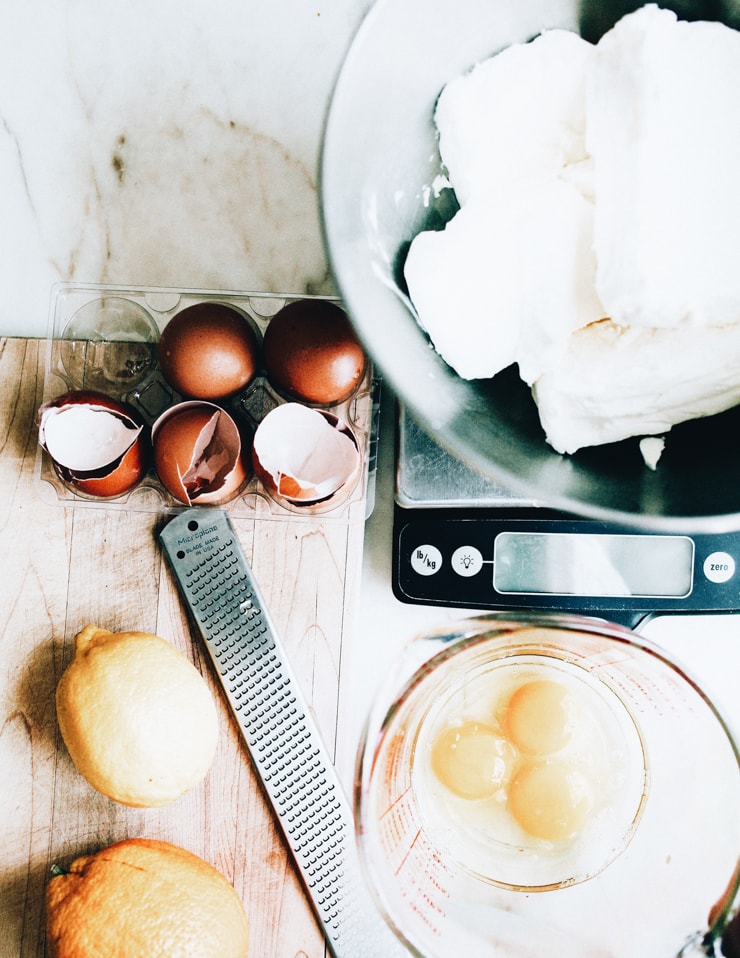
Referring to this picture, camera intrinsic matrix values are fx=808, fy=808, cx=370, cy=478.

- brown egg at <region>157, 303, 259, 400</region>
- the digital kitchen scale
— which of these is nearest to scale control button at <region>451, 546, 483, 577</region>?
the digital kitchen scale

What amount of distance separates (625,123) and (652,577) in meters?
0.37

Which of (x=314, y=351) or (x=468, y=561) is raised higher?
(x=314, y=351)

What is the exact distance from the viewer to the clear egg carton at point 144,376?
72 cm

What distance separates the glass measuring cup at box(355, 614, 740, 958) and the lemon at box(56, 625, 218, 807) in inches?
6.7

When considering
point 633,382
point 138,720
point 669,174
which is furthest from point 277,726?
point 669,174

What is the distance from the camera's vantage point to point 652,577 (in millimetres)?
690

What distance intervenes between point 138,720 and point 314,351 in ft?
1.06

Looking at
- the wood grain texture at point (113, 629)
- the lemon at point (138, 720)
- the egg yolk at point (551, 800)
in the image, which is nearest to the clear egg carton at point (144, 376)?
the wood grain texture at point (113, 629)

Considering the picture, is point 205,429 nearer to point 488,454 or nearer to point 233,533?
point 233,533

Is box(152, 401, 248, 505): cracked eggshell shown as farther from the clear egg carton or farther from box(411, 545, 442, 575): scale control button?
box(411, 545, 442, 575): scale control button

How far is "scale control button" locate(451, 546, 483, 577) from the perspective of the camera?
2.27 ft

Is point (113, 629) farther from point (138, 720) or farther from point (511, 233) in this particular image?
point (511, 233)

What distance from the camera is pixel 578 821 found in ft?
2.15

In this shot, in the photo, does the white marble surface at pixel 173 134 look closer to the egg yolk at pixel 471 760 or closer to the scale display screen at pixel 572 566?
the scale display screen at pixel 572 566
